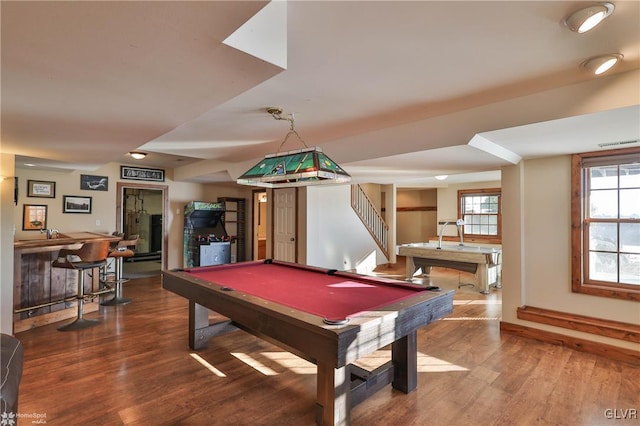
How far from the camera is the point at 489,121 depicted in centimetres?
271

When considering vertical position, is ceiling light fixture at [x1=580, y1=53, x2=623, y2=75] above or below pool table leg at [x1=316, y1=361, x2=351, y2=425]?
above

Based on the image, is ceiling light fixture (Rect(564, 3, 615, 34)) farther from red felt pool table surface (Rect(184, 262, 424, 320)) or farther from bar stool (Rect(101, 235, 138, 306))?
bar stool (Rect(101, 235, 138, 306))

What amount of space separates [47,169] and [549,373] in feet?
24.7

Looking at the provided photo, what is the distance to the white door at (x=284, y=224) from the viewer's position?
20.7 ft

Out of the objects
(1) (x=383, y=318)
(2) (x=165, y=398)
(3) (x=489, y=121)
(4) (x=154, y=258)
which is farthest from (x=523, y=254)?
(4) (x=154, y=258)

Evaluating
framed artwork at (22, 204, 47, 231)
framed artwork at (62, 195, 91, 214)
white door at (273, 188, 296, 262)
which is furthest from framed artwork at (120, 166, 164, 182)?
white door at (273, 188, 296, 262)

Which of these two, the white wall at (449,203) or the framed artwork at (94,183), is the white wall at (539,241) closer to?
the white wall at (449,203)

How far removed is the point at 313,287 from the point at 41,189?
5.75 m

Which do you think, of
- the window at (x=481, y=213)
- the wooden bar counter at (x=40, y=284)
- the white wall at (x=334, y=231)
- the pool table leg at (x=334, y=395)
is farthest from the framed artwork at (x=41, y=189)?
the window at (x=481, y=213)

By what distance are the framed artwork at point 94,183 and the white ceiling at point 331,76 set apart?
255 centimetres

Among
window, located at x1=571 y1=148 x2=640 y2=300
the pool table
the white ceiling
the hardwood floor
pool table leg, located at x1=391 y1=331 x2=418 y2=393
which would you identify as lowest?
the hardwood floor

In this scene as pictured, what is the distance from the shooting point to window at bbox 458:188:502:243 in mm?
7351

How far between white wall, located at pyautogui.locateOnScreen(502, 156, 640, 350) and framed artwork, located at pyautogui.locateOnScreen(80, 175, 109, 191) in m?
6.98

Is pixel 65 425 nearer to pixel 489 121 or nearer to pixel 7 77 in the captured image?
pixel 7 77
